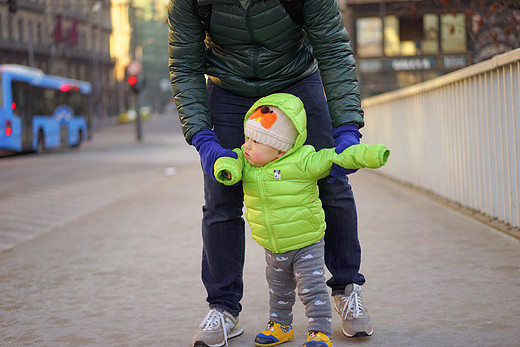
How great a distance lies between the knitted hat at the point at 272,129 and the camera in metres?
3.27

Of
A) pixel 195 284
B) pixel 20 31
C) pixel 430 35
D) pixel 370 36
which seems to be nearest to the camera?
pixel 195 284

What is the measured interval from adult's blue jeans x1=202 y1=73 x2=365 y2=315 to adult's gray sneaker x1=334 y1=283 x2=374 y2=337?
0.15 feet

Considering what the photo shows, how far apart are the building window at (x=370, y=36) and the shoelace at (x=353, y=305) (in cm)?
4482

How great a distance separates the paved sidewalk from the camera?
147 inches

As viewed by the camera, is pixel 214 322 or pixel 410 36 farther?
pixel 410 36

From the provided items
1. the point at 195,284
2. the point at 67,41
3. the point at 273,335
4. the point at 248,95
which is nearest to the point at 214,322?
the point at 273,335

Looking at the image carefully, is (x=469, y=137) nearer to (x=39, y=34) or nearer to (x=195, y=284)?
(x=195, y=284)

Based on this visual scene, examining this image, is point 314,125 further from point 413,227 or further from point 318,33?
point 413,227

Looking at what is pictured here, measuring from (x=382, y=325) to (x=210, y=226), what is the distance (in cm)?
88

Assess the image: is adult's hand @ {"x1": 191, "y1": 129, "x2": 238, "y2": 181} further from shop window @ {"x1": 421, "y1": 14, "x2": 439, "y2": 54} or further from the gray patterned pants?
shop window @ {"x1": 421, "y1": 14, "x2": 439, "y2": 54}

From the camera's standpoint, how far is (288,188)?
10.7 ft

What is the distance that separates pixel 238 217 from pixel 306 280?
58 centimetres

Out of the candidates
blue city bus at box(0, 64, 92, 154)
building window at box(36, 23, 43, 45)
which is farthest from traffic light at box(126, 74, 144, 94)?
building window at box(36, 23, 43, 45)

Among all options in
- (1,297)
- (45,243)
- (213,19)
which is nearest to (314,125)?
(213,19)
